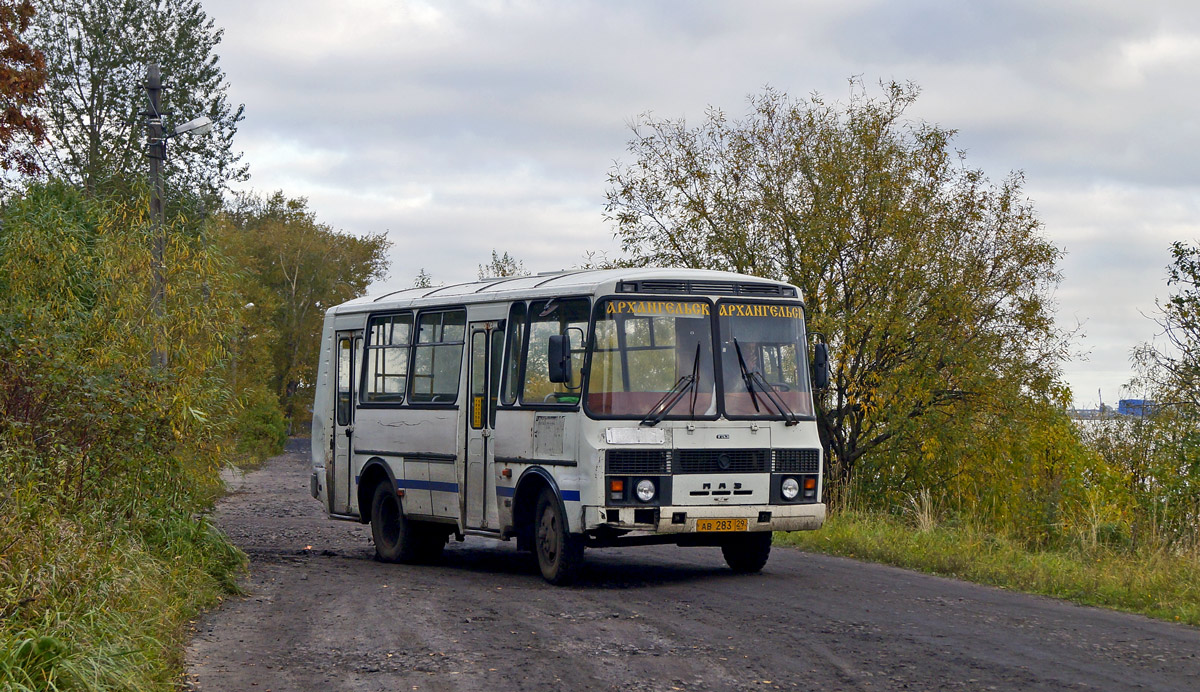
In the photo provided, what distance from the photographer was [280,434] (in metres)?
58.7

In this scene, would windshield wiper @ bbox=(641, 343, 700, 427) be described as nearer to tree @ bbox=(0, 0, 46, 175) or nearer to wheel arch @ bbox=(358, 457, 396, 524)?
wheel arch @ bbox=(358, 457, 396, 524)

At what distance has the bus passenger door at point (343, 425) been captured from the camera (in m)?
17.8

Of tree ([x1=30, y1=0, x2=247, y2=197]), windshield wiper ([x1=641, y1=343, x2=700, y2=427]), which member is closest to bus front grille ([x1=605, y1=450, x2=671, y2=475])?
windshield wiper ([x1=641, y1=343, x2=700, y2=427])

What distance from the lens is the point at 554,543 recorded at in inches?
533

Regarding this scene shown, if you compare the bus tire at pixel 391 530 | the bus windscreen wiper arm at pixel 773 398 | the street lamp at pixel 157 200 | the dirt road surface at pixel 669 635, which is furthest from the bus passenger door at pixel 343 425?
the bus windscreen wiper arm at pixel 773 398

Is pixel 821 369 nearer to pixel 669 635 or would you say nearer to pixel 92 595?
pixel 669 635

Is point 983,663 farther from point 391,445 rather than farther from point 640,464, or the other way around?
point 391,445

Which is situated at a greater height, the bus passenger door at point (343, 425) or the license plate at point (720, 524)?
the bus passenger door at point (343, 425)

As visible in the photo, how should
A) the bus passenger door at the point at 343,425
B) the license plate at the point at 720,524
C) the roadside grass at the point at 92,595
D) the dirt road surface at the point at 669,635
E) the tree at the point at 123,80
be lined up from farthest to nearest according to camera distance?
the tree at the point at 123,80 → the bus passenger door at the point at 343,425 → the license plate at the point at 720,524 → the dirt road surface at the point at 669,635 → the roadside grass at the point at 92,595

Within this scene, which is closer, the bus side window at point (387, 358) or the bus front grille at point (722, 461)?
the bus front grille at point (722, 461)

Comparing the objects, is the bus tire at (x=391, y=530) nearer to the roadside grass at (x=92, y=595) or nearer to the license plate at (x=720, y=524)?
the roadside grass at (x=92, y=595)

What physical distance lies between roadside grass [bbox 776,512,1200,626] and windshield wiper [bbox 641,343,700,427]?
3.57m

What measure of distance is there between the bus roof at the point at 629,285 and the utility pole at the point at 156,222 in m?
3.02

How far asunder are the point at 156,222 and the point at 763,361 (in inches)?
310
